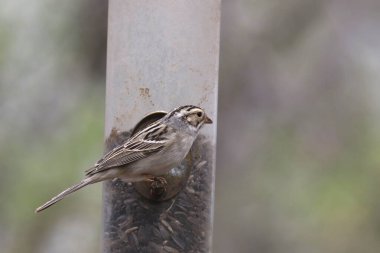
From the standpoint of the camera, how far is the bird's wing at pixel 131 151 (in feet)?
27.7

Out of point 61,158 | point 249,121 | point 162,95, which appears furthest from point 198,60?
point 249,121

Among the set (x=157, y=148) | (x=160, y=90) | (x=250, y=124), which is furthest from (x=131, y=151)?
(x=250, y=124)

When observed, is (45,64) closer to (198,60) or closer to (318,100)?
(318,100)

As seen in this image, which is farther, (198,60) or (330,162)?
(330,162)

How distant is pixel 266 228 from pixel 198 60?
11.9 ft

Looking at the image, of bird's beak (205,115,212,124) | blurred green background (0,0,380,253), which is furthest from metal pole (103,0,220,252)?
blurred green background (0,0,380,253)

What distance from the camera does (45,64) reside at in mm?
11688

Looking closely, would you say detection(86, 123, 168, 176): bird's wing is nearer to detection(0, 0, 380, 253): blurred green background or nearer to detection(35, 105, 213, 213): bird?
detection(35, 105, 213, 213): bird

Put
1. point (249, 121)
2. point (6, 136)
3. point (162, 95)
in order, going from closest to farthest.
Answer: point (162, 95)
point (6, 136)
point (249, 121)

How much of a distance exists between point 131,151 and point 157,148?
16cm

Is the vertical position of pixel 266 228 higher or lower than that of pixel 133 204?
lower

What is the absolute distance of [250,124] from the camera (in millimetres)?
12500

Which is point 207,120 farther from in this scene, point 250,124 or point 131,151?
point 250,124

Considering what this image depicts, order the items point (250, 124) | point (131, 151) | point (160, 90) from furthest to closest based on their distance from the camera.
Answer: point (250, 124) → point (160, 90) → point (131, 151)
